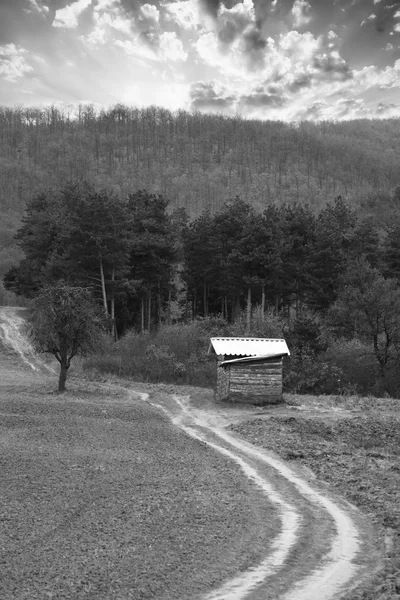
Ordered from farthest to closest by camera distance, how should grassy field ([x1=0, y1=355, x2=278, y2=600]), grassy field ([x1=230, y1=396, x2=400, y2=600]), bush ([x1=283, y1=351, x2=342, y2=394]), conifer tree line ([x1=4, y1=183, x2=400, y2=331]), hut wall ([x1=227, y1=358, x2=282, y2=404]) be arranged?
conifer tree line ([x1=4, y1=183, x2=400, y2=331])
bush ([x1=283, y1=351, x2=342, y2=394])
hut wall ([x1=227, y1=358, x2=282, y2=404])
grassy field ([x1=230, y1=396, x2=400, y2=600])
grassy field ([x1=0, y1=355, x2=278, y2=600])

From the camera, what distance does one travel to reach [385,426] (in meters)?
23.8

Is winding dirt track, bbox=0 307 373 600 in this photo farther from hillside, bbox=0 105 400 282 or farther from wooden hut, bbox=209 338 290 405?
hillside, bbox=0 105 400 282

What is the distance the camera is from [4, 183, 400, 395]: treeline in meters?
41.2

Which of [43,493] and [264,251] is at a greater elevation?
[264,251]

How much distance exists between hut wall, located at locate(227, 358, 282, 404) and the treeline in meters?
10.7

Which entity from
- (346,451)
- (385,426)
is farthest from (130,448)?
(385,426)

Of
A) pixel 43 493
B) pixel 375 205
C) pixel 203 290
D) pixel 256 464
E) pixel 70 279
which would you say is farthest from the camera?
pixel 375 205

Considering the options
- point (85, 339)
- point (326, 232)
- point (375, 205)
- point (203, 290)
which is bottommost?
point (85, 339)

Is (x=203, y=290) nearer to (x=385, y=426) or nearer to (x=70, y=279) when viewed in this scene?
(x=70, y=279)

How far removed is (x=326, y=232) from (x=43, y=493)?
43529mm

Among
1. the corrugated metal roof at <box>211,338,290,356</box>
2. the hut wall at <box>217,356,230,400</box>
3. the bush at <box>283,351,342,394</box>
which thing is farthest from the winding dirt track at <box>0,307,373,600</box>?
the bush at <box>283,351,342,394</box>

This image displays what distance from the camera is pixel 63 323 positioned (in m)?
28.8

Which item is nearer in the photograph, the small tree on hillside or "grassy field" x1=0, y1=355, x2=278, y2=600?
"grassy field" x1=0, y1=355, x2=278, y2=600

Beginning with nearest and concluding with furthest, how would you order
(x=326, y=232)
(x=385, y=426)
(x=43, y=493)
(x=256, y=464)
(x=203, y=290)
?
(x=43, y=493) < (x=256, y=464) < (x=385, y=426) < (x=326, y=232) < (x=203, y=290)
